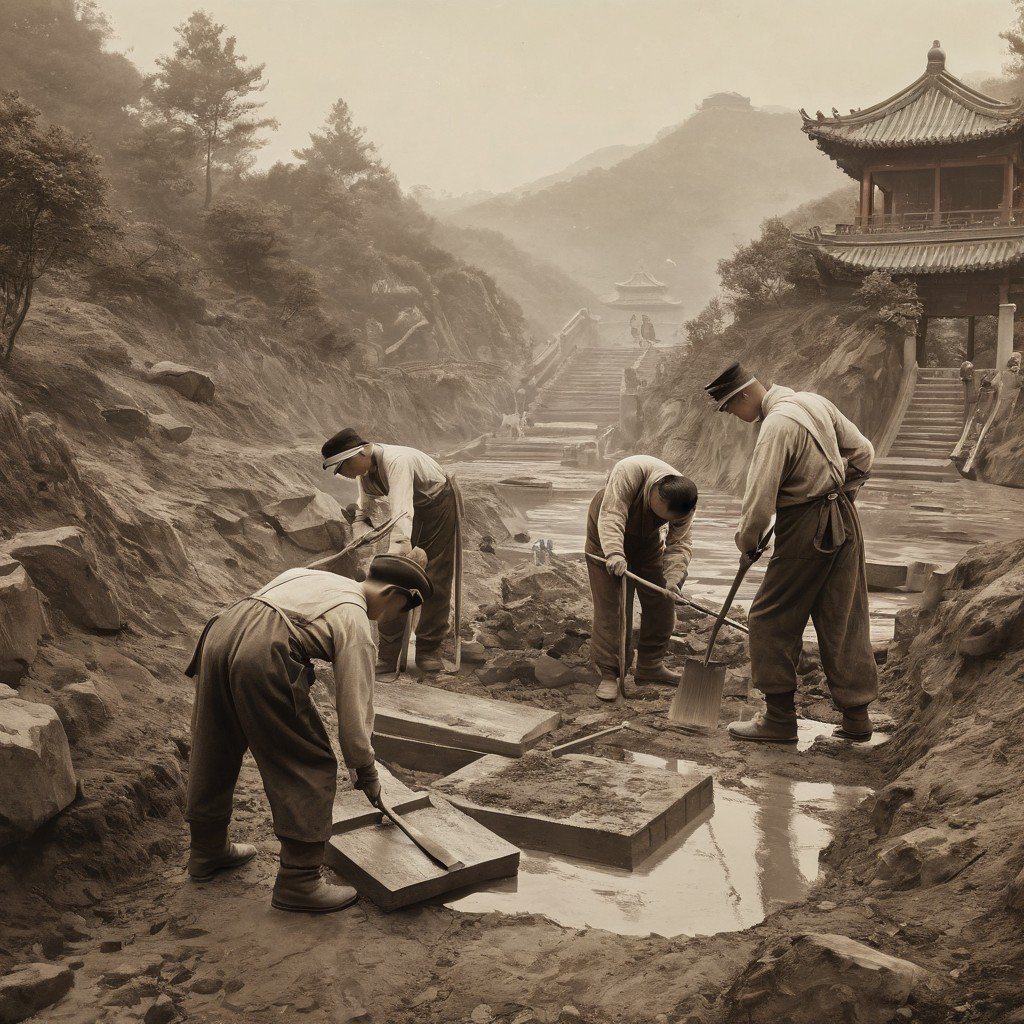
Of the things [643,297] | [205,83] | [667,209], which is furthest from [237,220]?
[667,209]

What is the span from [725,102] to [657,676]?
8277 cm

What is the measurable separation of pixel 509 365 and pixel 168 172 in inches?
548

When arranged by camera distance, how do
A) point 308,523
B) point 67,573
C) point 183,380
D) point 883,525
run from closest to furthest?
point 67,573 < point 308,523 < point 183,380 < point 883,525

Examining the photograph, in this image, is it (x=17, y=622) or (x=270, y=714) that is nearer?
(x=270, y=714)

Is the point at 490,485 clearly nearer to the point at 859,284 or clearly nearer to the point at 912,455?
the point at 912,455

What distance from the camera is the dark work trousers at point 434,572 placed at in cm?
639

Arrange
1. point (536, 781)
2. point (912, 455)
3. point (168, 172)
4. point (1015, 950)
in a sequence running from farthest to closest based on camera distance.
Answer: point (168, 172) → point (912, 455) → point (536, 781) → point (1015, 950)

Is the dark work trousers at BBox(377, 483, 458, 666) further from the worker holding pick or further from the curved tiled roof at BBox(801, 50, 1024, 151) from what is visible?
the curved tiled roof at BBox(801, 50, 1024, 151)

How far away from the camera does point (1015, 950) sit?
2.49 meters

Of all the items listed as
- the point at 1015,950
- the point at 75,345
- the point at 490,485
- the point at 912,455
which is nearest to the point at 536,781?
the point at 1015,950

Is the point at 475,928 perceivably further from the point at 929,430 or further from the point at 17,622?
the point at 929,430

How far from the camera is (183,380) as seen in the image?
481 inches

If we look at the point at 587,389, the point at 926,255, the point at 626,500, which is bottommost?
the point at 626,500

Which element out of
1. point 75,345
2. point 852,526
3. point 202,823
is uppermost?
point 75,345
